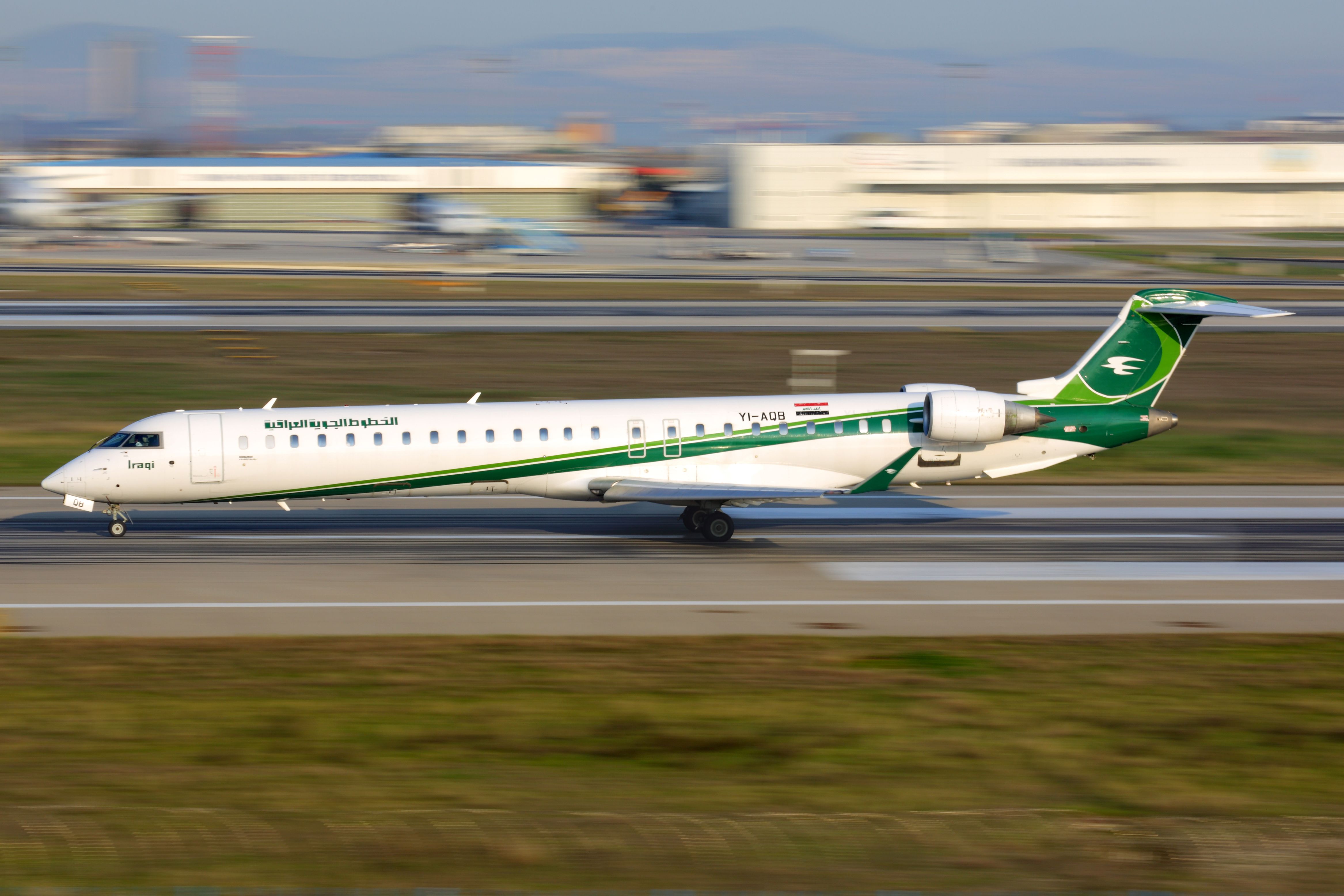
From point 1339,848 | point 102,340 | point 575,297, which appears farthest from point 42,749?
point 575,297

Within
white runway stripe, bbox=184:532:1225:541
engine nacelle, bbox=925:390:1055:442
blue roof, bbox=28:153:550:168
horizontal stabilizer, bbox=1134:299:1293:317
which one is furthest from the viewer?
blue roof, bbox=28:153:550:168

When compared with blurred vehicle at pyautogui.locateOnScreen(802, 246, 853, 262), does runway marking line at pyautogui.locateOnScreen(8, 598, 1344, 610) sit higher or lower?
lower

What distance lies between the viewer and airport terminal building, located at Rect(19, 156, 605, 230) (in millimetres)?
130875

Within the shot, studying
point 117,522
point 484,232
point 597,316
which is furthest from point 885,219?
point 117,522

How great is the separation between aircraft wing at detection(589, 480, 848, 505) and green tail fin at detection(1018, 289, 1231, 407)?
563cm

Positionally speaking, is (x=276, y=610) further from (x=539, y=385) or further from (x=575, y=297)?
(x=575, y=297)

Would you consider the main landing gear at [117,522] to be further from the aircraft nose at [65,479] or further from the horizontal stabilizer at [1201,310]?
the horizontal stabilizer at [1201,310]

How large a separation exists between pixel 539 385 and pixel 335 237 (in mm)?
76597

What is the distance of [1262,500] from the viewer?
29.8m

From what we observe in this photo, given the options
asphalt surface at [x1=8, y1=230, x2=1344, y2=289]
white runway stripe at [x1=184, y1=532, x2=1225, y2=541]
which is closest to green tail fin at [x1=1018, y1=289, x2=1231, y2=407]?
white runway stripe at [x1=184, y1=532, x2=1225, y2=541]

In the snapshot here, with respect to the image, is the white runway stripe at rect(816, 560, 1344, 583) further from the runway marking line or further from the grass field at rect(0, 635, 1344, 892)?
the grass field at rect(0, 635, 1344, 892)

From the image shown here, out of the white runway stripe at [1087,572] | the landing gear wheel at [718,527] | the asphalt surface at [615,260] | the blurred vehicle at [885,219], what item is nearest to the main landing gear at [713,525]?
the landing gear wheel at [718,527]

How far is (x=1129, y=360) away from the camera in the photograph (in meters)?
26.6

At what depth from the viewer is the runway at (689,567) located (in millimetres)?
20062
